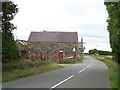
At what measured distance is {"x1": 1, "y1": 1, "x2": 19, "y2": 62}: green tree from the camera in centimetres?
3158

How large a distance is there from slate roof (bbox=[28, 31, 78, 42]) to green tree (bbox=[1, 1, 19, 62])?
59316 mm

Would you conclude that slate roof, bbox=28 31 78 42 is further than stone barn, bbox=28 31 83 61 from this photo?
Yes

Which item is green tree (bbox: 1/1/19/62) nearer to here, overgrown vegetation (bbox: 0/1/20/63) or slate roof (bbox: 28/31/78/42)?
overgrown vegetation (bbox: 0/1/20/63)

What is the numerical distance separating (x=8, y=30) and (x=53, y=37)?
6223 cm

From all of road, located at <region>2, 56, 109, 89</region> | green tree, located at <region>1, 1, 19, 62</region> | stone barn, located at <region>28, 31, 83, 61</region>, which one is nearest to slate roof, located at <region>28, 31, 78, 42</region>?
stone barn, located at <region>28, 31, 83, 61</region>

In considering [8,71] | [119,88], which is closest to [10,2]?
[8,71]

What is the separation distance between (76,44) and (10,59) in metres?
58.9

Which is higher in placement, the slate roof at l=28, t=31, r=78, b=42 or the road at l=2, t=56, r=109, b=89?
the slate roof at l=28, t=31, r=78, b=42

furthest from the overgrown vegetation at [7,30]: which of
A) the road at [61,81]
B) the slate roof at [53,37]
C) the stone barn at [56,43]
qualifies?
the slate roof at [53,37]

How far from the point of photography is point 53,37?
312 feet

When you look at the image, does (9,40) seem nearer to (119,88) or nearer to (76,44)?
(119,88)

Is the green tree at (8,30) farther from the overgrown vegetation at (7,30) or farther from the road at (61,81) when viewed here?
the road at (61,81)

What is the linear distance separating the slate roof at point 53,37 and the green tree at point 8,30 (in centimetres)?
5932

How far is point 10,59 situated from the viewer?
113 ft
